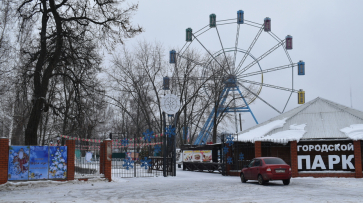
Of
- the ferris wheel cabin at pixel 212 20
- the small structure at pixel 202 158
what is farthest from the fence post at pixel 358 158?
the ferris wheel cabin at pixel 212 20

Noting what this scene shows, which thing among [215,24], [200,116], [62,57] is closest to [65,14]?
[62,57]

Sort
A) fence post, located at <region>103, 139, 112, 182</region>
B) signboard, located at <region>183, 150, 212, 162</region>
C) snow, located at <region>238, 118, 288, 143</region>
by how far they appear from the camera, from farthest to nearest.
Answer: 1. signboard, located at <region>183, 150, 212, 162</region>
2. snow, located at <region>238, 118, 288, 143</region>
3. fence post, located at <region>103, 139, 112, 182</region>

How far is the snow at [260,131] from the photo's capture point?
90.6ft

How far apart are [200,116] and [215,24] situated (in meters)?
10.7

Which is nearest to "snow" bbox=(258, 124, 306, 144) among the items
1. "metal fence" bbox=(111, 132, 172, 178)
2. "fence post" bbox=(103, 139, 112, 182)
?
"metal fence" bbox=(111, 132, 172, 178)

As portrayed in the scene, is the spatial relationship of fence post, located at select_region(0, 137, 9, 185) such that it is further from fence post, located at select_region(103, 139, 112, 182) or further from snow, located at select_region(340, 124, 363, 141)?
snow, located at select_region(340, 124, 363, 141)

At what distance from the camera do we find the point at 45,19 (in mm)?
20781

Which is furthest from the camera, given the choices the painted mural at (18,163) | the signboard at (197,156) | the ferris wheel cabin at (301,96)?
the ferris wheel cabin at (301,96)

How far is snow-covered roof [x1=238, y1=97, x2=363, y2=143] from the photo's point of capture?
84.4 feet

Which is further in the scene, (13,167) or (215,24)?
(215,24)

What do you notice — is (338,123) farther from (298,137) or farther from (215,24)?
(215,24)

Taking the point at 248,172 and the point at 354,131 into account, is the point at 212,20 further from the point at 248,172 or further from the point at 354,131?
the point at 248,172

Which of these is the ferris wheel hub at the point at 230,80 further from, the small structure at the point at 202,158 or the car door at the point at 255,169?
the car door at the point at 255,169

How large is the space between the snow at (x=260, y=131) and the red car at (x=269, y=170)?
289 inches
